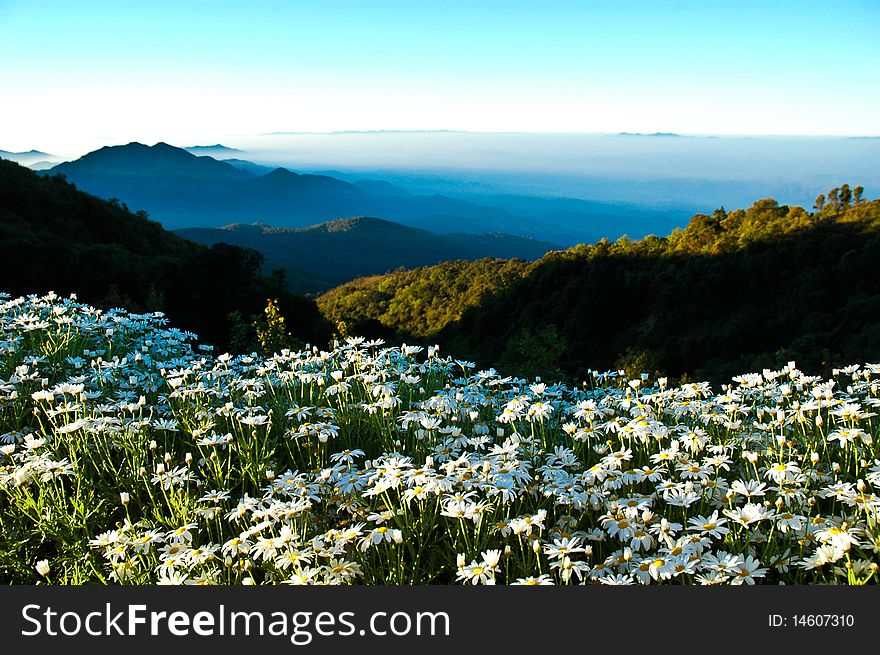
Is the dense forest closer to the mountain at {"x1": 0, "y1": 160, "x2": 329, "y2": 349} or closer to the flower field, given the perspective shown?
the mountain at {"x1": 0, "y1": 160, "x2": 329, "y2": 349}

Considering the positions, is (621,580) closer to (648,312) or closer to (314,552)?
(314,552)

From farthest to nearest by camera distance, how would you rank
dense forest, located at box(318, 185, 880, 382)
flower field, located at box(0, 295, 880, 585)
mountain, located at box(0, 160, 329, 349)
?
dense forest, located at box(318, 185, 880, 382) → mountain, located at box(0, 160, 329, 349) → flower field, located at box(0, 295, 880, 585)

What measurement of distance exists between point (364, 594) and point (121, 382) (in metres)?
3.36

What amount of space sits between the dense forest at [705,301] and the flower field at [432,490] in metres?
8.26

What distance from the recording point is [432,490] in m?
3.03

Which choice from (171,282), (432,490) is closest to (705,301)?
(171,282)

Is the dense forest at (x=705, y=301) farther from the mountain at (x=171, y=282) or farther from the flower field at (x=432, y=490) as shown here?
the flower field at (x=432, y=490)

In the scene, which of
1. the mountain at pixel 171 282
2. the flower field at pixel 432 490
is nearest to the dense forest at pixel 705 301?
the mountain at pixel 171 282

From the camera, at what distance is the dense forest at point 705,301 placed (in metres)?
26.5

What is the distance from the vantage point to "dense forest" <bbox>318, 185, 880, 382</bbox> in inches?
1044

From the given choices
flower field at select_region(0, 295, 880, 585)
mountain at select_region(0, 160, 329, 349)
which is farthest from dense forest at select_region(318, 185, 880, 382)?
flower field at select_region(0, 295, 880, 585)

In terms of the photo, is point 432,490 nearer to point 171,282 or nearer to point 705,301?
point 171,282

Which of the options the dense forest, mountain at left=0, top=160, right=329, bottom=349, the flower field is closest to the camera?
the flower field

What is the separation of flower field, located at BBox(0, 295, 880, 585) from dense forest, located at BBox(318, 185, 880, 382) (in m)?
8.26
